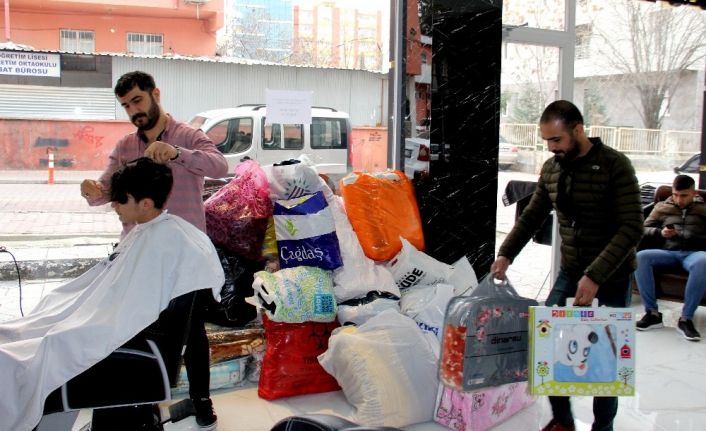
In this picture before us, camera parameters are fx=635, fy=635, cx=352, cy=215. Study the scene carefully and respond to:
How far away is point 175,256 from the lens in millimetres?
2068

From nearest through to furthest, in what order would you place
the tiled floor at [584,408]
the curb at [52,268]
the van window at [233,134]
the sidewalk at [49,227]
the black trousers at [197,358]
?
the black trousers at [197,358]
the tiled floor at [584,408]
the van window at [233,134]
the sidewalk at [49,227]
the curb at [52,268]

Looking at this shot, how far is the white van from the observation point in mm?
4016

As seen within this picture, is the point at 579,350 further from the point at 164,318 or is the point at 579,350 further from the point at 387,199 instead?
the point at 387,199

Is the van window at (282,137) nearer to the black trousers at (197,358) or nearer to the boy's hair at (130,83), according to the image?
the boy's hair at (130,83)

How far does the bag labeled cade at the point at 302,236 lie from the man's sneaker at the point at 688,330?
242 centimetres

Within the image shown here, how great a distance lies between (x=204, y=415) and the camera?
8.39ft

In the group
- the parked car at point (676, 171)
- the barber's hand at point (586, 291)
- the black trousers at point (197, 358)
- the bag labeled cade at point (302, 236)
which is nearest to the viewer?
the barber's hand at point (586, 291)

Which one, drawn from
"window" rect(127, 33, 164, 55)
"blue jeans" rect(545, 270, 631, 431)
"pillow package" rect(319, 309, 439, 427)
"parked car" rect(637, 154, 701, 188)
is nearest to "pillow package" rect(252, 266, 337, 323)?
"pillow package" rect(319, 309, 439, 427)

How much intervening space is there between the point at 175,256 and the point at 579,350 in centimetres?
133

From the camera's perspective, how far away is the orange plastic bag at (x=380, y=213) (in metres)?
3.19

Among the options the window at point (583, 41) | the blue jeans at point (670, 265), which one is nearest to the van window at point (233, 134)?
the blue jeans at point (670, 265)

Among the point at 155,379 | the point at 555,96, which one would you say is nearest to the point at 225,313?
the point at 155,379

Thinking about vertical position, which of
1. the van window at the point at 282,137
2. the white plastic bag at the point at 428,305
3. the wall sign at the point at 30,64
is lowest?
the white plastic bag at the point at 428,305

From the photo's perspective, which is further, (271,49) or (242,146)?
(271,49)
